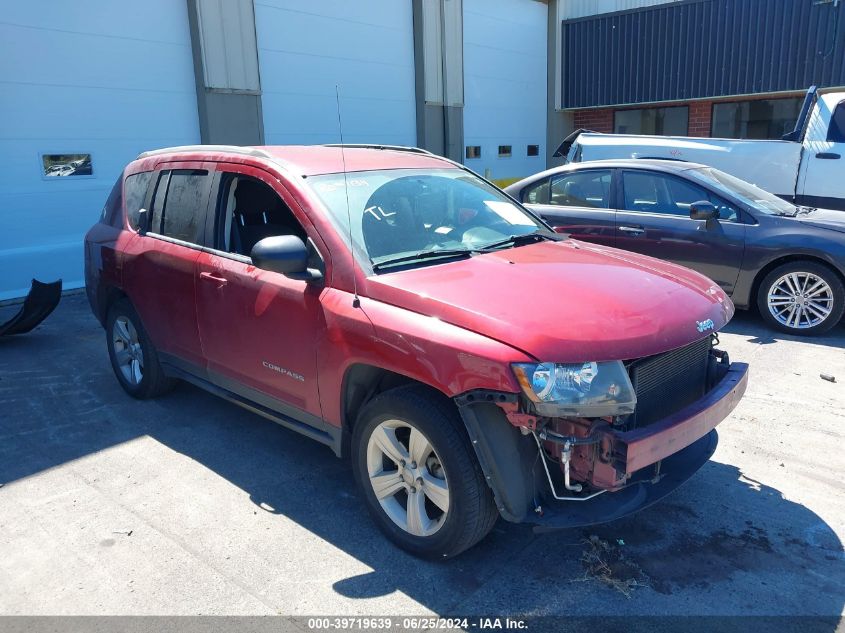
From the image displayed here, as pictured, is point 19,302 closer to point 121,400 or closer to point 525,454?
point 121,400

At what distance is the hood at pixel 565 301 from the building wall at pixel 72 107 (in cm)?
771

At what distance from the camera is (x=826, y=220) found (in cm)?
655

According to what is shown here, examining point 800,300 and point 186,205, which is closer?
point 186,205

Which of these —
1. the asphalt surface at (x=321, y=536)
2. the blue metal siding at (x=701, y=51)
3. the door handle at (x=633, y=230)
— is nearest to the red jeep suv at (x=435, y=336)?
the asphalt surface at (x=321, y=536)

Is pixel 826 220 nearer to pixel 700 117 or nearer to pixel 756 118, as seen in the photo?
pixel 756 118

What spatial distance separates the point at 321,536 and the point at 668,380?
1843 millimetres

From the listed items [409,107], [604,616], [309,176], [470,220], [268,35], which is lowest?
[604,616]

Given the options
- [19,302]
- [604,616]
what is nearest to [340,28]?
[19,302]

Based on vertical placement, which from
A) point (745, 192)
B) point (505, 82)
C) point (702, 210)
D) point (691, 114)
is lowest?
point (702, 210)

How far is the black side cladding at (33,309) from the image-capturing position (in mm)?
6812

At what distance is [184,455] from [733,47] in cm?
1460

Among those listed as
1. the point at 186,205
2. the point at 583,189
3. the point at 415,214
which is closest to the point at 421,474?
the point at 415,214

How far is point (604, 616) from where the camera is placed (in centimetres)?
273

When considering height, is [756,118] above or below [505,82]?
below
